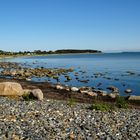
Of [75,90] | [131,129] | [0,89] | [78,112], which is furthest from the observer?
[75,90]

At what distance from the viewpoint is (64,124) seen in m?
12.7

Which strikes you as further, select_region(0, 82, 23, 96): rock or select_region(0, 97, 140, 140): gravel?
select_region(0, 82, 23, 96): rock

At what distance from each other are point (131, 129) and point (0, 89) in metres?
12.0

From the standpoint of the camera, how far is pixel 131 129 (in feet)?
41.3

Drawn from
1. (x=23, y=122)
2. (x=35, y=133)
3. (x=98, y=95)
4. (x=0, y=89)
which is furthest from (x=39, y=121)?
(x=98, y=95)

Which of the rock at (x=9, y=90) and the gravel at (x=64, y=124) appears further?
the rock at (x=9, y=90)

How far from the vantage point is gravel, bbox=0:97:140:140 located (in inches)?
443

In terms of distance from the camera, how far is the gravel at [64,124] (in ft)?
36.9

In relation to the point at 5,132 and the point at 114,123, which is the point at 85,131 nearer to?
the point at 114,123

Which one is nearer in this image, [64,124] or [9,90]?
[64,124]

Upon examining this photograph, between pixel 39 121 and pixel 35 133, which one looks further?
pixel 39 121

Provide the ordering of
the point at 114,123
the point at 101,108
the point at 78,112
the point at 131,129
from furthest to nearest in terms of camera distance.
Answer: the point at 101,108 < the point at 78,112 < the point at 114,123 < the point at 131,129

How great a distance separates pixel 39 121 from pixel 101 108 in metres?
4.44

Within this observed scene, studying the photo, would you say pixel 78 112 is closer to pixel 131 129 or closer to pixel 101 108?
pixel 101 108
